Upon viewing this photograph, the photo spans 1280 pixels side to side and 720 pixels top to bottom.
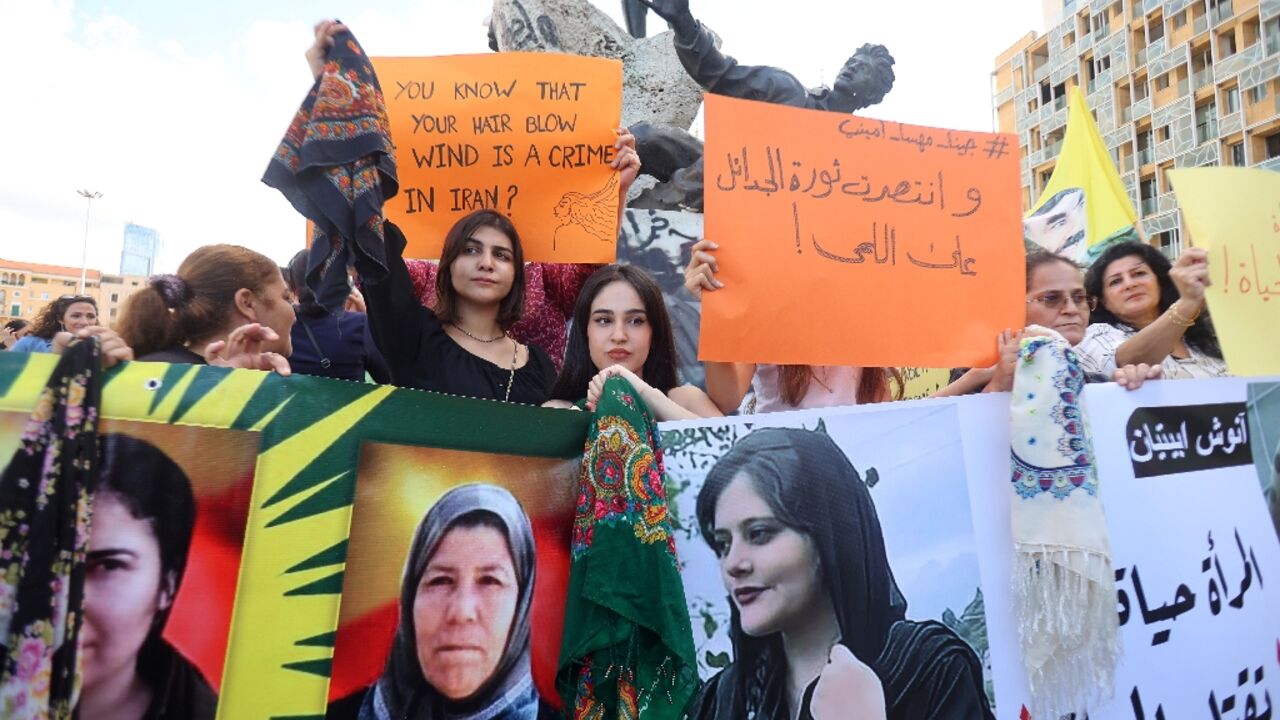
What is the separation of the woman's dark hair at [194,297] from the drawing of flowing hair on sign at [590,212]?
0.80 meters

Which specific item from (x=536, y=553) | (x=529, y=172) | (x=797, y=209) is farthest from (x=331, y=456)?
(x=529, y=172)

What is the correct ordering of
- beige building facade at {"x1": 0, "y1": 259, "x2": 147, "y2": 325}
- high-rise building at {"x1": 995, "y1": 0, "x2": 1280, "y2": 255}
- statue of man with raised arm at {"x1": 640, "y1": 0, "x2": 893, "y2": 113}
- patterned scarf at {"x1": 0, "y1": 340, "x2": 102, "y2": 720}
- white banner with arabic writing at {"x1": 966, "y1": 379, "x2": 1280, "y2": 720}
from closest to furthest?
patterned scarf at {"x1": 0, "y1": 340, "x2": 102, "y2": 720}, white banner with arabic writing at {"x1": 966, "y1": 379, "x2": 1280, "y2": 720}, statue of man with raised arm at {"x1": 640, "y1": 0, "x2": 893, "y2": 113}, high-rise building at {"x1": 995, "y1": 0, "x2": 1280, "y2": 255}, beige building facade at {"x1": 0, "y1": 259, "x2": 147, "y2": 325}

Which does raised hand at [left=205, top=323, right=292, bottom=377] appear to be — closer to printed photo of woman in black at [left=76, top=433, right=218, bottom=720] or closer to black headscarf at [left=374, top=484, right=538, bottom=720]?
printed photo of woman in black at [left=76, top=433, right=218, bottom=720]

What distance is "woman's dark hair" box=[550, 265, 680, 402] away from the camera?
2.21m

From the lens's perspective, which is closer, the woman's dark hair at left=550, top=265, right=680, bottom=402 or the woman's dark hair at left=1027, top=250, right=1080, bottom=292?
the woman's dark hair at left=550, top=265, right=680, bottom=402

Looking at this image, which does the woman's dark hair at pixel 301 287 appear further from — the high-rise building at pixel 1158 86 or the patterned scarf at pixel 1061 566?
the high-rise building at pixel 1158 86

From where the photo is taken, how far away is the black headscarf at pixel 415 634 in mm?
1463

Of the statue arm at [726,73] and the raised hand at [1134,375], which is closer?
the raised hand at [1134,375]

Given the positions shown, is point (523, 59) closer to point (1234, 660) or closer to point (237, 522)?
point (237, 522)

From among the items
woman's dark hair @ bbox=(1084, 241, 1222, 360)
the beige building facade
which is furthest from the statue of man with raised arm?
the beige building facade

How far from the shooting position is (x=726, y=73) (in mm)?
4496

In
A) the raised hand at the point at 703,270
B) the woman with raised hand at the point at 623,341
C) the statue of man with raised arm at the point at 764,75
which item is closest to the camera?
the raised hand at the point at 703,270

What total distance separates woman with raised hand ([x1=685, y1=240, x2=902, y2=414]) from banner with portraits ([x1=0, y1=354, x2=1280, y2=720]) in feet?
1.47

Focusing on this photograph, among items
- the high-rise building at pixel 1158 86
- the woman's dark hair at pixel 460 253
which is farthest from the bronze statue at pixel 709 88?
the high-rise building at pixel 1158 86
